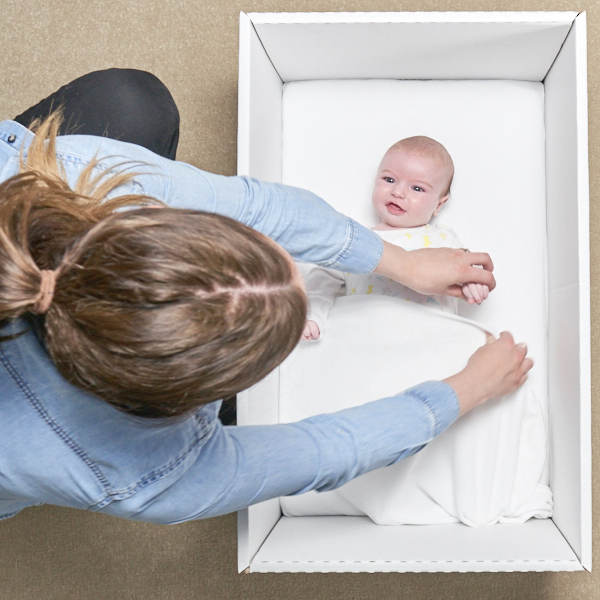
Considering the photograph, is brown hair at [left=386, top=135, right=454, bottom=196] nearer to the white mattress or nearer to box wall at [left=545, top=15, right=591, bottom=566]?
the white mattress

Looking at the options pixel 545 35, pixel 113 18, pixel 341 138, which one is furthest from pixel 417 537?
pixel 113 18

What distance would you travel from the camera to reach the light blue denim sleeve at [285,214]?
77 centimetres

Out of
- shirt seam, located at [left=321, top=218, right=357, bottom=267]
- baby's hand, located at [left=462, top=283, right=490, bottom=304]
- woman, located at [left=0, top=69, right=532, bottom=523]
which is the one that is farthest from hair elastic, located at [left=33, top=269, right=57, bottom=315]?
baby's hand, located at [left=462, top=283, right=490, bottom=304]

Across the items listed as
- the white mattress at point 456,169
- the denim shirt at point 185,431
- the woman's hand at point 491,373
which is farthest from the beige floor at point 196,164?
the denim shirt at point 185,431

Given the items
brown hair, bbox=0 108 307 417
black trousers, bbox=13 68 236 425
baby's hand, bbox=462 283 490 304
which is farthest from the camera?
baby's hand, bbox=462 283 490 304

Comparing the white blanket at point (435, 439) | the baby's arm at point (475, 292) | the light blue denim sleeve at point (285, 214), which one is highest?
the light blue denim sleeve at point (285, 214)

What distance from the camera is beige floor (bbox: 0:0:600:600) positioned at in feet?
4.06

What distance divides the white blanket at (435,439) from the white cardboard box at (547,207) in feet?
0.08

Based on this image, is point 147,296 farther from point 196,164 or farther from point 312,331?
point 196,164

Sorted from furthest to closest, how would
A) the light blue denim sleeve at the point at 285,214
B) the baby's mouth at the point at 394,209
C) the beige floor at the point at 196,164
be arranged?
the beige floor at the point at 196,164 < the baby's mouth at the point at 394,209 < the light blue denim sleeve at the point at 285,214

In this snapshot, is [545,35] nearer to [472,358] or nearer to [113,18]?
[472,358]

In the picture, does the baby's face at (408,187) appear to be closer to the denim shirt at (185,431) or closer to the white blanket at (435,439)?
the white blanket at (435,439)

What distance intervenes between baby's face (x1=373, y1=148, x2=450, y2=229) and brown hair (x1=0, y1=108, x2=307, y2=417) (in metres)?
0.61

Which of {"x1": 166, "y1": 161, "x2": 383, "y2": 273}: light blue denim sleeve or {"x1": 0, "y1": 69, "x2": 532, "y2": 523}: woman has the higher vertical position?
{"x1": 166, "y1": 161, "x2": 383, "y2": 273}: light blue denim sleeve
